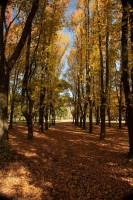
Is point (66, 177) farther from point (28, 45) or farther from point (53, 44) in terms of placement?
point (53, 44)

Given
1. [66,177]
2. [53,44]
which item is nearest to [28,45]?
[53,44]

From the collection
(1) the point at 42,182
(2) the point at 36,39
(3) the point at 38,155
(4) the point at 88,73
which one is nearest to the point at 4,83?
(3) the point at 38,155

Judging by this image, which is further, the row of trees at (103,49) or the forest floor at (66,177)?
the row of trees at (103,49)

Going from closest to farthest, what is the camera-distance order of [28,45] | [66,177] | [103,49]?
[66,177] < [28,45] < [103,49]

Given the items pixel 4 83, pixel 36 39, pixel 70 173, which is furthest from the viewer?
pixel 36 39

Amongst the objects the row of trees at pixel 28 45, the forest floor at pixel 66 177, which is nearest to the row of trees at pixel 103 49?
the forest floor at pixel 66 177

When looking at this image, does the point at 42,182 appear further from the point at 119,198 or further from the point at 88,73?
the point at 88,73

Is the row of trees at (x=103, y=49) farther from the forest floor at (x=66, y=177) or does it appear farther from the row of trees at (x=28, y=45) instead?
the row of trees at (x=28, y=45)

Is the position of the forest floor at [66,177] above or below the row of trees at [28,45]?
below

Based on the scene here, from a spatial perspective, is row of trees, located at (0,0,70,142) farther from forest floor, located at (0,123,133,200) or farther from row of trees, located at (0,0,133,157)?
forest floor, located at (0,123,133,200)

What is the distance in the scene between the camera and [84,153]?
1260cm

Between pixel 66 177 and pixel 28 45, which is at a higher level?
pixel 28 45

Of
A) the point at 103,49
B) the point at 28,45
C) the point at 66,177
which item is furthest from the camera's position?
the point at 103,49

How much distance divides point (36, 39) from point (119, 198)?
14516 mm
